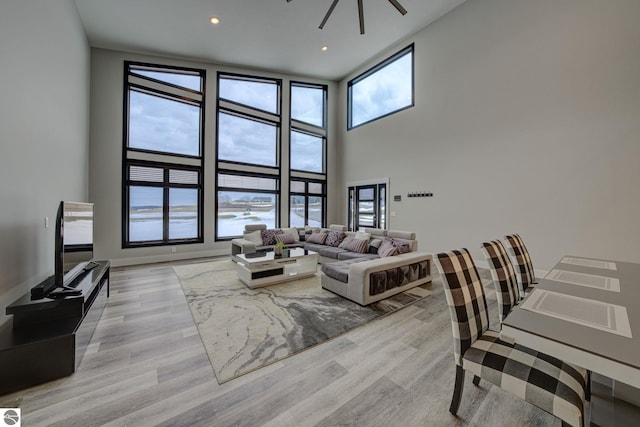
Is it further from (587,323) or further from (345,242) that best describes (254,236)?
(587,323)

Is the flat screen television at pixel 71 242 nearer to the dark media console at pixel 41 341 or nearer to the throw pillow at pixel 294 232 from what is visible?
the dark media console at pixel 41 341

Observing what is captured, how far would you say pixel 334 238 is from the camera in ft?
18.8

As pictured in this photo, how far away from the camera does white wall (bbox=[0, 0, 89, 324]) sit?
92.4 inches

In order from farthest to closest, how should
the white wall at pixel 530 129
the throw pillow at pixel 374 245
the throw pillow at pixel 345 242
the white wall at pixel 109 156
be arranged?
the throw pillow at pixel 345 242, the white wall at pixel 109 156, the throw pillow at pixel 374 245, the white wall at pixel 530 129

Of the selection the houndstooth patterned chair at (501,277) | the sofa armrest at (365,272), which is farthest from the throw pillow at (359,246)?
the houndstooth patterned chair at (501,277)

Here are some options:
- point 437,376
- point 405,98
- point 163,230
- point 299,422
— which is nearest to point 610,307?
point 437,376

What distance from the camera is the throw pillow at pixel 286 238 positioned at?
6.02 meters

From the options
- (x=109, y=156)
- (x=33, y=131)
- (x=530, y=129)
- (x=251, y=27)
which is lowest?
(x=33, y=131)

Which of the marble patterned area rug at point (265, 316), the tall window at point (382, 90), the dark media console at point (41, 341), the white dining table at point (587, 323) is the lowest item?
the marble patterned area rug at point (265, 316)

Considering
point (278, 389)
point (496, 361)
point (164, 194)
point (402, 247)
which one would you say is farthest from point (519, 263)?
point (164, 194)

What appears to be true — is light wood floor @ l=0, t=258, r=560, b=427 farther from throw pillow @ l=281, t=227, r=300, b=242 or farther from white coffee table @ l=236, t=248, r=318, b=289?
throw pillow @ l=281, t=227, r=300, b=242

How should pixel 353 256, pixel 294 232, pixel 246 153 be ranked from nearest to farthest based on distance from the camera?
1. pixel 353 256
2. pixel 294 232
3. pixel 246 153

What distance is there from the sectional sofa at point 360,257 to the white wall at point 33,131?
2944 millimetres

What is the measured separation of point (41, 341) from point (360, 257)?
3.95m
